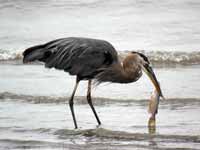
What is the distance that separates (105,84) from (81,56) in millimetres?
1994

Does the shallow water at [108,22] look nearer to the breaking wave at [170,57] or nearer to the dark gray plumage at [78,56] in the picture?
the breaking wave at [170,57]

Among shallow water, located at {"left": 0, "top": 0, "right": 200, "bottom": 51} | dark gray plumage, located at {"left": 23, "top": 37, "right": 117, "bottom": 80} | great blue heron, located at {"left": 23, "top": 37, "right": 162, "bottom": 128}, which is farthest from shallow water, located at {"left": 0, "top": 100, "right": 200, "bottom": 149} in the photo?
shallow water, located at {"left": 0, "top": 0, "right": 200, "bottom": 51}

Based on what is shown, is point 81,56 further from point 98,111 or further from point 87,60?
point 98,111

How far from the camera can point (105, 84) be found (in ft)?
38.4

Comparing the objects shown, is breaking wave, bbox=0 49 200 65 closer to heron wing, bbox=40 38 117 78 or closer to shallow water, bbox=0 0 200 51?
shallow water, bbox=0 0 200 51

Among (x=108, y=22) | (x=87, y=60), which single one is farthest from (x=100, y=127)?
(x=108, y=22)

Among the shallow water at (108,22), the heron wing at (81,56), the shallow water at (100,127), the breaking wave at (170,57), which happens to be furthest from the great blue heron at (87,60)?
the shallow water at (108,22)

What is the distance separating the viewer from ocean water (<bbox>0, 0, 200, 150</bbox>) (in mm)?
8203

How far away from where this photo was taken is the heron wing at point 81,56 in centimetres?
974

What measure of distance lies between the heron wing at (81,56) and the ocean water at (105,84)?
0.66m

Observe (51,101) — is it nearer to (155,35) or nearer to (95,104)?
(95,104)

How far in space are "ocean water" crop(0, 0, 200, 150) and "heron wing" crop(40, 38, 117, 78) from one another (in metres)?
0.66

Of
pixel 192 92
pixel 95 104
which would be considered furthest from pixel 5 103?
pixel 192 92

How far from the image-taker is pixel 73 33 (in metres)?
16.1
